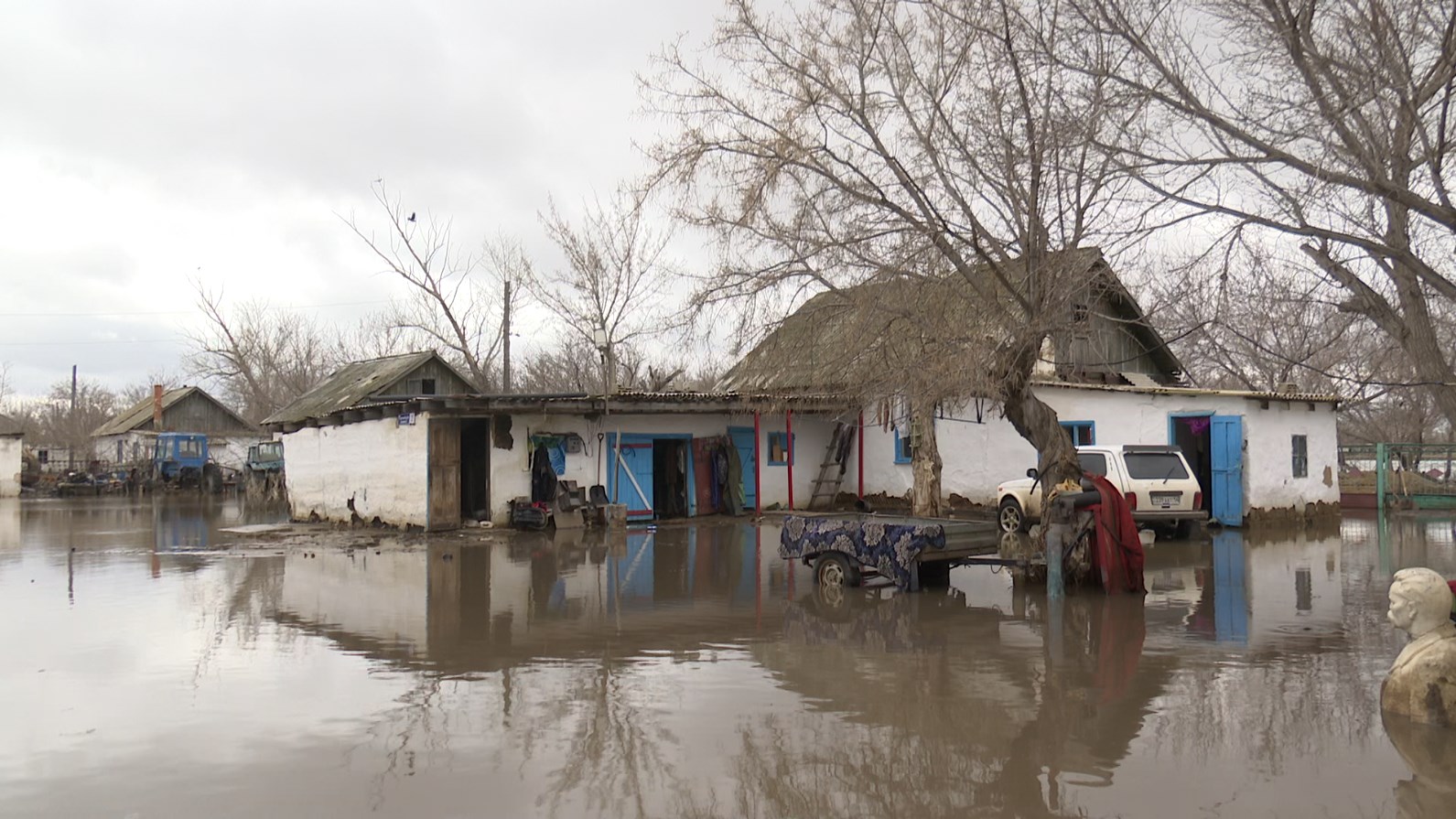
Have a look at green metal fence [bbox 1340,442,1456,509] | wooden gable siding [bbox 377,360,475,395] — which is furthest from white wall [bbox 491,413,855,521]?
green metal fence [bbox 1340,442,1456,509]

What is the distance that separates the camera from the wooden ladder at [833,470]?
2572cm

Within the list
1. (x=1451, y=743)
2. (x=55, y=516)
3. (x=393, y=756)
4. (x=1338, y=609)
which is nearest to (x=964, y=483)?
(x=1338, y=609)

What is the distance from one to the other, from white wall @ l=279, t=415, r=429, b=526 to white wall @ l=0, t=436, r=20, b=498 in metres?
20.1

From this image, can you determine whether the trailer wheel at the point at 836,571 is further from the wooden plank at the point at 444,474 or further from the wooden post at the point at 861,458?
the wooden post at the point at 861,458

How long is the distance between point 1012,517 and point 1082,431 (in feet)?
14.0

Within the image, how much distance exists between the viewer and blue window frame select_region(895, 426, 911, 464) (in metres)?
24.3

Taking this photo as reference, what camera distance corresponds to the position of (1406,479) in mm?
25875

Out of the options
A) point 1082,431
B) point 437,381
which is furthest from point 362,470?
point 1082,431

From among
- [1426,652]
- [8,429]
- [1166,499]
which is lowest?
[1426,652]

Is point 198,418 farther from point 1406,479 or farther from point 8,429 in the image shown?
point 1406,479

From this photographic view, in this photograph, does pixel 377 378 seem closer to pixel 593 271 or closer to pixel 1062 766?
pixel 593 271

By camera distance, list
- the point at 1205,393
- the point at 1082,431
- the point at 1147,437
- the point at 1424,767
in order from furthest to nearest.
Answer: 1. the point at 1082,431
2. the point at 1147,437
3. the point at 1205,393
4. the point at 1424,767

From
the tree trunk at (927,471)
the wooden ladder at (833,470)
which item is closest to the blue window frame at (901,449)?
the wooden ladder at (833,470)

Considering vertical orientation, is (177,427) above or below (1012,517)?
above
